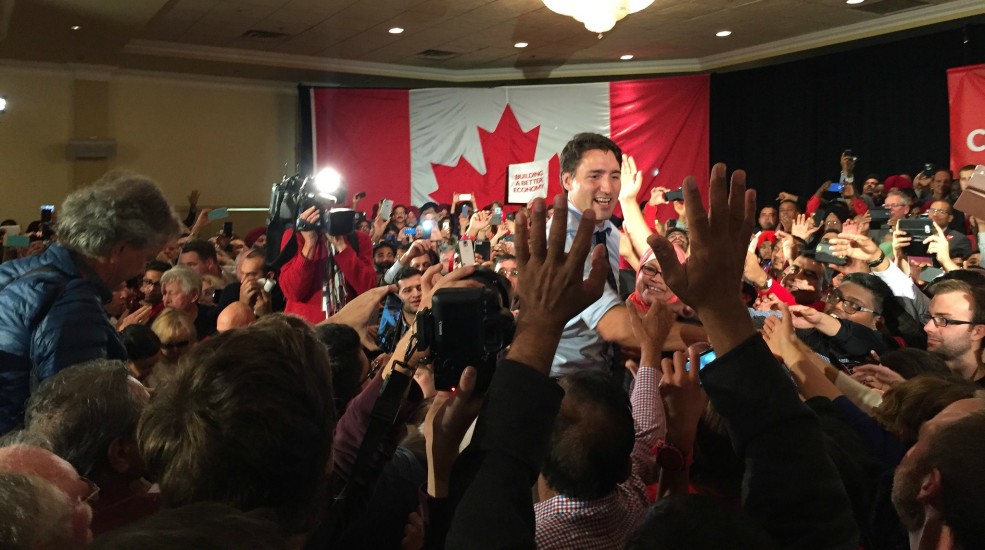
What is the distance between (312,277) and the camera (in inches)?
132

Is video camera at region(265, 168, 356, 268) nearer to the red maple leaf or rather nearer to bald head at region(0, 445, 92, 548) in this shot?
bald head at region(0, 445, 92, 548)

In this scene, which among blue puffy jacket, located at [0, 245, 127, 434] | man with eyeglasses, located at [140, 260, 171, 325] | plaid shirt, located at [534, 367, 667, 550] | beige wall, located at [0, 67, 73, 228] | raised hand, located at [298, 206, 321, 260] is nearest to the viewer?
plaid shirt, located at [534, 367, 667, 550]

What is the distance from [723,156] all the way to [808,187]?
1.24m

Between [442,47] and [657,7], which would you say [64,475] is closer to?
[657,7]

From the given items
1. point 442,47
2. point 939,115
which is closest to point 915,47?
point 939,115

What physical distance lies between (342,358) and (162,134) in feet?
31.3

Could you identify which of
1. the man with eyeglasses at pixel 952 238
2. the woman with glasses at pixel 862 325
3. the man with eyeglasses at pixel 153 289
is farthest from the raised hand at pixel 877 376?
the man with eyeglasses at pixel 153 289

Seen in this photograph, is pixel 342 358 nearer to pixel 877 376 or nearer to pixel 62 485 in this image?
pixel 62 485

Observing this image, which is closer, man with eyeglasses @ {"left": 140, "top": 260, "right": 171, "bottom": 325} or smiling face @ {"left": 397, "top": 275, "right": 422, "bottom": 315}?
smiling face @ {"left": 397, "top": 275, "right": 422, "bottom": 315}

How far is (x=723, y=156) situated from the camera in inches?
417

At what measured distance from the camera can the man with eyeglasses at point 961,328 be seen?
2.42 meters

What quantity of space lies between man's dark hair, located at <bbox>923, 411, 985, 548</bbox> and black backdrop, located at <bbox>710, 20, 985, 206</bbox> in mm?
8413

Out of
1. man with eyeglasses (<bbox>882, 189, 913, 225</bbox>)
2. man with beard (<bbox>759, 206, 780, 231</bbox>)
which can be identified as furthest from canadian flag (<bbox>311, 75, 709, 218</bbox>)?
man with eyeglasses (<bbox>882, 189, 913, 225</bbox>)

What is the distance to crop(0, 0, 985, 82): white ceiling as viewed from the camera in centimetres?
762
